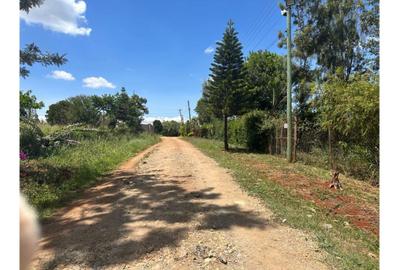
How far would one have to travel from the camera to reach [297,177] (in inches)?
373

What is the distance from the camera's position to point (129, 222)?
4.89 m

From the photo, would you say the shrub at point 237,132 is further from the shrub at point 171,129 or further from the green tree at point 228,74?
the shrub at point 171,129

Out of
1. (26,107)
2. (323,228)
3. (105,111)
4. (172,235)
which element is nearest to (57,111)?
(105,111)

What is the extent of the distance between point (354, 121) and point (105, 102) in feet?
97.0

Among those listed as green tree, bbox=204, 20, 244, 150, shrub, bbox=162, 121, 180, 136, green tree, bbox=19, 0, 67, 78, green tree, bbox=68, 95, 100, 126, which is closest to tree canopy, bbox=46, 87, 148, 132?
green tree, bbox=68, 95, 100, 126

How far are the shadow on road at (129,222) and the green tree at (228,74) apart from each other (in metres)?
12.7

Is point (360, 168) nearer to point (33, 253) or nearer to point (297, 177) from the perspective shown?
point (297, 177)

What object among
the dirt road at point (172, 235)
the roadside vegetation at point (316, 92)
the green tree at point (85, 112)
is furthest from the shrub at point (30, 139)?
the green tree at point (85, 112)

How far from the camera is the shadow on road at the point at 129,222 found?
3.78 meters

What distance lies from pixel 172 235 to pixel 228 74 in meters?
16.0

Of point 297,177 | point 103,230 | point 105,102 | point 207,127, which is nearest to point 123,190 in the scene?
point 103,230

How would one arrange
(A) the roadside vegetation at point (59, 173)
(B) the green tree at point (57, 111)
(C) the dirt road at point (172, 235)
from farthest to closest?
1. (B) the green tree at point (57, 111)
2. (A) the roadside vegetation at point (59, 173)
3. (C) the dirt road at point (172, 235)

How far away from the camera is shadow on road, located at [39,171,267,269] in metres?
3.78

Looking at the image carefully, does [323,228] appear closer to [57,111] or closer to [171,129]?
[57,111]
